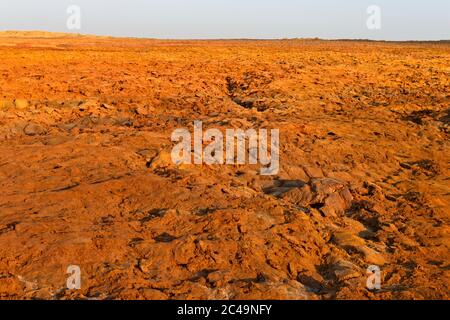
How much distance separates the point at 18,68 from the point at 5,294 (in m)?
8.55

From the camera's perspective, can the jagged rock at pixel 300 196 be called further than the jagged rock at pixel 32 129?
No

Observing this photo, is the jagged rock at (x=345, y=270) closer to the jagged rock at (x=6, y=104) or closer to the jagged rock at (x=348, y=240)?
the jagged rock at (x=348, y=240)

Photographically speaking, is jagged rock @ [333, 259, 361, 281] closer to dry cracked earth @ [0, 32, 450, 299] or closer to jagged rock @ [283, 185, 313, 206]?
dry cracked earth @ [0, 32, 450, 299]

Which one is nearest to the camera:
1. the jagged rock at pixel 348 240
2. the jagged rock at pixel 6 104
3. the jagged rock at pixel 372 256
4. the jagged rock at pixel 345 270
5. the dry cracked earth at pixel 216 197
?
the dry cracked earth at pixel 216 197

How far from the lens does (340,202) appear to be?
16.7ft

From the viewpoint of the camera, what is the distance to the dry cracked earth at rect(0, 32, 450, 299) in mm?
3549

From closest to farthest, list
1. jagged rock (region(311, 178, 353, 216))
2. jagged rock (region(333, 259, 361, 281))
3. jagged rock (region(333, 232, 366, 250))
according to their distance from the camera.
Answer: jagged rock (region(333, 259, 361, 281)) < jagged rock (region(333, 232, 366, 250)) < jagged rock (region(311, 178, 353, 216))

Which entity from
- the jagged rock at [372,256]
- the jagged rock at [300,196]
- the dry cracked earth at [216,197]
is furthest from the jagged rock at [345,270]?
the jagged rock at [300,196]

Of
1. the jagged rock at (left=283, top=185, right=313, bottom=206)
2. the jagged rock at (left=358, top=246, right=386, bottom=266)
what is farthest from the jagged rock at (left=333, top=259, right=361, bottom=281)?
the jagged rock at (left=283, top=185, right=313, bottom=206)

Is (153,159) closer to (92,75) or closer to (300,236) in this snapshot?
(300,236)

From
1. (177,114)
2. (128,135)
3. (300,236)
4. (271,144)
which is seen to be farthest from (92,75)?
(300,236)

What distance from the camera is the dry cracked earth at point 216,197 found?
3549mm

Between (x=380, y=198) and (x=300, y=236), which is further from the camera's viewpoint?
(x=380, y=198)

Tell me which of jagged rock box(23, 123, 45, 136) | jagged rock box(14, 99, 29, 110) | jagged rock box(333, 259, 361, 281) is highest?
jagged rock box(14, 99, 29, 110)
